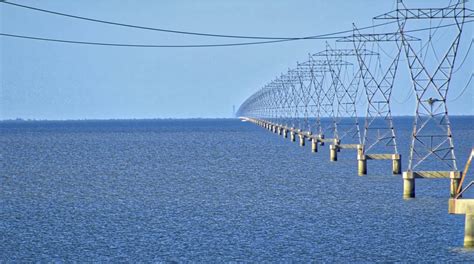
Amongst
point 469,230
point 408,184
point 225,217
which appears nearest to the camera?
point 469,230

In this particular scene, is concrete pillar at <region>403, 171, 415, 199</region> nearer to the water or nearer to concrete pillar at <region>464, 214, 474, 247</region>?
the water

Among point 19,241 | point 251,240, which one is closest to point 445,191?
point 251,240

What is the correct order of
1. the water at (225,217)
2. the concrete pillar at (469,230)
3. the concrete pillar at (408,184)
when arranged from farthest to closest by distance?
the concrete pillar at (408,184)
the water at (225,217)
the concrete pillar at (469,230)

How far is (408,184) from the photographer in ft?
155

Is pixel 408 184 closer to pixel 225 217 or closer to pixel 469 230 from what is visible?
pixel 225 217

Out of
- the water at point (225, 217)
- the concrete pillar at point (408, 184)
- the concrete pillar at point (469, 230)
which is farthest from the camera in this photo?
the concrete pillar at point (408, 184)

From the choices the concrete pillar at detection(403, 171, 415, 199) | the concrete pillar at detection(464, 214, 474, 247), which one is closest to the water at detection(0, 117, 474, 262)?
the concrete pillar at detection(464, 214, 474, 247)

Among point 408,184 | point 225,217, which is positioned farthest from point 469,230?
point 408,184

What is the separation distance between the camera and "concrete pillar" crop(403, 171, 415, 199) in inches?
1781

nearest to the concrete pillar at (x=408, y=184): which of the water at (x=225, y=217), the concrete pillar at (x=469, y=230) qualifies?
the water at (x=225, y=217)

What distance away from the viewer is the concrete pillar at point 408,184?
148ft

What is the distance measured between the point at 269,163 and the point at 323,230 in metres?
50.4

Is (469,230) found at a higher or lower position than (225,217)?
higher

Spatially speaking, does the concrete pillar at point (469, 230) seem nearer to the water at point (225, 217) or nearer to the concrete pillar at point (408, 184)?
the water at point (225, 217)
